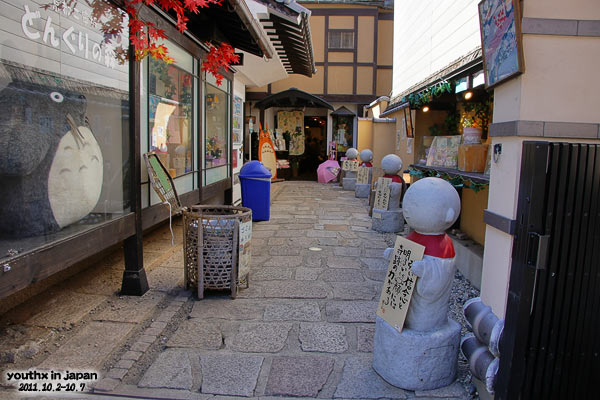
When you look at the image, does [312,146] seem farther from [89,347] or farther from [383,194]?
[89,347]

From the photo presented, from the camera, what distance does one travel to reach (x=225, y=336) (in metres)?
3.86

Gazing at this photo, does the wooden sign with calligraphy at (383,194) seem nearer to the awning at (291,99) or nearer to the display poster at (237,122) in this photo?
the display poster at (237,122)

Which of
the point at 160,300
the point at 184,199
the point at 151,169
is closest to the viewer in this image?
the point at 160,300

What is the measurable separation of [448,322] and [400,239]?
70 cm

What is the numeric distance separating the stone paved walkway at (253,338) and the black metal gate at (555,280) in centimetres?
75

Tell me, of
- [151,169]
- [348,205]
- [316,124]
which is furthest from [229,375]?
[316,124]

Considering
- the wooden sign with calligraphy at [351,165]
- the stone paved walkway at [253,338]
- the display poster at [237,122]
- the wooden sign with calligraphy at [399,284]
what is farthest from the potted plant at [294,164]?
the wooden sign with calligraphy at [399,284]

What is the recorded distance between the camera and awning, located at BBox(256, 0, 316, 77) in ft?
23.3

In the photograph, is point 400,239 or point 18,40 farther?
point 400,239

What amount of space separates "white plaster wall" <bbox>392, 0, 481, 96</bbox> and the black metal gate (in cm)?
340

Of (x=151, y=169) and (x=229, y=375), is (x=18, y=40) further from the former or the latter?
(x=229, y=375)

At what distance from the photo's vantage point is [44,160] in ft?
11.3

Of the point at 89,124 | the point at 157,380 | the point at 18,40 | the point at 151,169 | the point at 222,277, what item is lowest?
the point at 157,380

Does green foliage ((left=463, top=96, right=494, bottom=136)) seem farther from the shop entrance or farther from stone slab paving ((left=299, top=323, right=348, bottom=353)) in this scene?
the shop entrance
